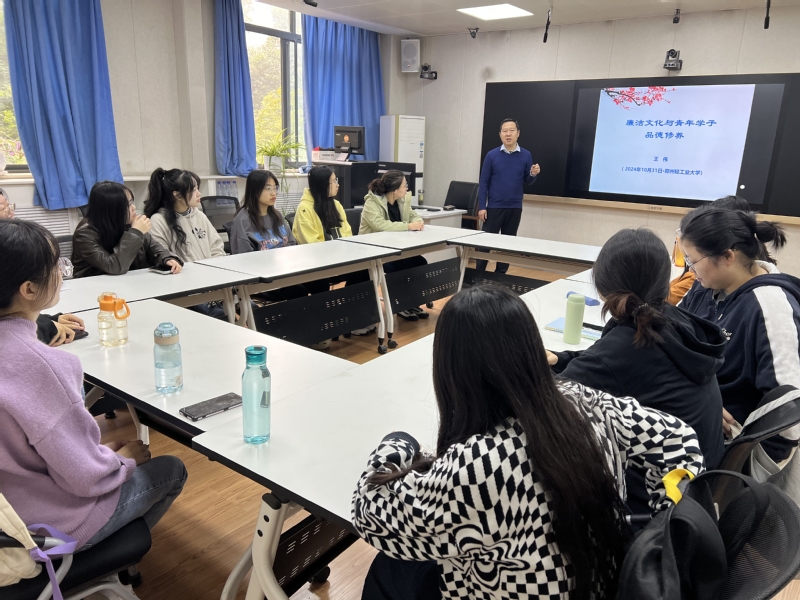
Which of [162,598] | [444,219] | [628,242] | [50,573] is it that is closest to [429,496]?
Answer: [50,573]

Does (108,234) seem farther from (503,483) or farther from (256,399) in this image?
(503,483)

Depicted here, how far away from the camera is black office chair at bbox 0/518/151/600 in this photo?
109 centimetres

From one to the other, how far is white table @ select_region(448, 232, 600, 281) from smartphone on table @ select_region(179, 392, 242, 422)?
2627 mm

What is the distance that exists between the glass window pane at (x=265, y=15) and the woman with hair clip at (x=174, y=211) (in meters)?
3.09

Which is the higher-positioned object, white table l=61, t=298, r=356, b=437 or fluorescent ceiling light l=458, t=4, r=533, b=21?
fluorescent ceiling light l=458, t=4, r=533, b=21

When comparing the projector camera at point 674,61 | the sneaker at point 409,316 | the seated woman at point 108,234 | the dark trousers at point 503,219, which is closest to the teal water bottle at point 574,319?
the seated woman at point 108,234

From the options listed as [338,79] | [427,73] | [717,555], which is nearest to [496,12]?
[427,73]

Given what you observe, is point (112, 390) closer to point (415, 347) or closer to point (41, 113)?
point (415, 347)

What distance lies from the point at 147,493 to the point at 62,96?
13.7ft

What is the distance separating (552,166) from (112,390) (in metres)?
5.52

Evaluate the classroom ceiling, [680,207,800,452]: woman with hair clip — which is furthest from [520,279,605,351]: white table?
the classroom ceiling

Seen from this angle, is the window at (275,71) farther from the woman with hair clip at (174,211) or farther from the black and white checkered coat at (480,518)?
the black and white checkered coat at (480,518)

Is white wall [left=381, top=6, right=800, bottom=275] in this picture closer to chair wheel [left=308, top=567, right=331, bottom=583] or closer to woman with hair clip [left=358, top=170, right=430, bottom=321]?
woman with hair clip [left=358, top=170, right=430, bottom=321]

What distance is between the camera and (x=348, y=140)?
591 cm
